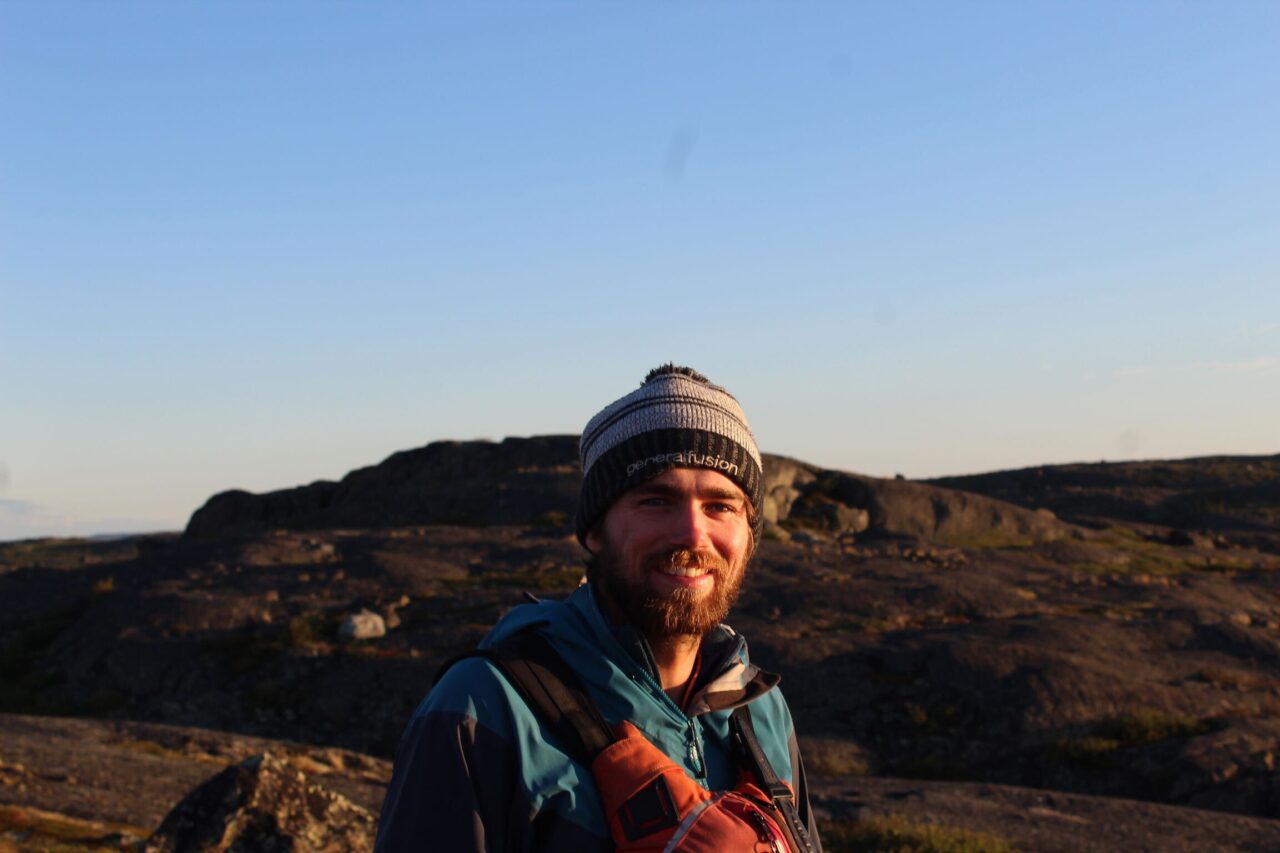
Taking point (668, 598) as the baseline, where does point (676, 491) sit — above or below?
above

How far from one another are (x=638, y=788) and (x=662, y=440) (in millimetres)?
923

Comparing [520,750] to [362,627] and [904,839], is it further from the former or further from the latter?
[362,627]

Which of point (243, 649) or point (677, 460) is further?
point (243, 649)

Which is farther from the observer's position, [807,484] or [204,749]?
[807,484]

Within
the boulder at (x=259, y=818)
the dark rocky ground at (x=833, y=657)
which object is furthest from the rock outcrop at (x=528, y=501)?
the boulder at (x=259, y=818)

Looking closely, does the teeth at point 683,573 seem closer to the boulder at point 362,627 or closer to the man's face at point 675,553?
the man's face at point 675,553

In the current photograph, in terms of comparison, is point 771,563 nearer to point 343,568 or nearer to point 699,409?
point 343,568

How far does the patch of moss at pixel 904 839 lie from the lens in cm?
1104

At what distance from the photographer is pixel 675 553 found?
3.02 meters

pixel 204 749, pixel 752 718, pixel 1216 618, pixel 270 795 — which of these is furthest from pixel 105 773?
pixel 1216 618

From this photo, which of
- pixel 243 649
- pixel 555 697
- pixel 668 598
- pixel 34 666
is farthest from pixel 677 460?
pixel 34 666

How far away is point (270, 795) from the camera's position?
822 centimetres

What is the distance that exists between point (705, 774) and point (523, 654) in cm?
60

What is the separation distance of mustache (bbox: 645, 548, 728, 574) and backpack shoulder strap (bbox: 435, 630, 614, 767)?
379 millimetres
